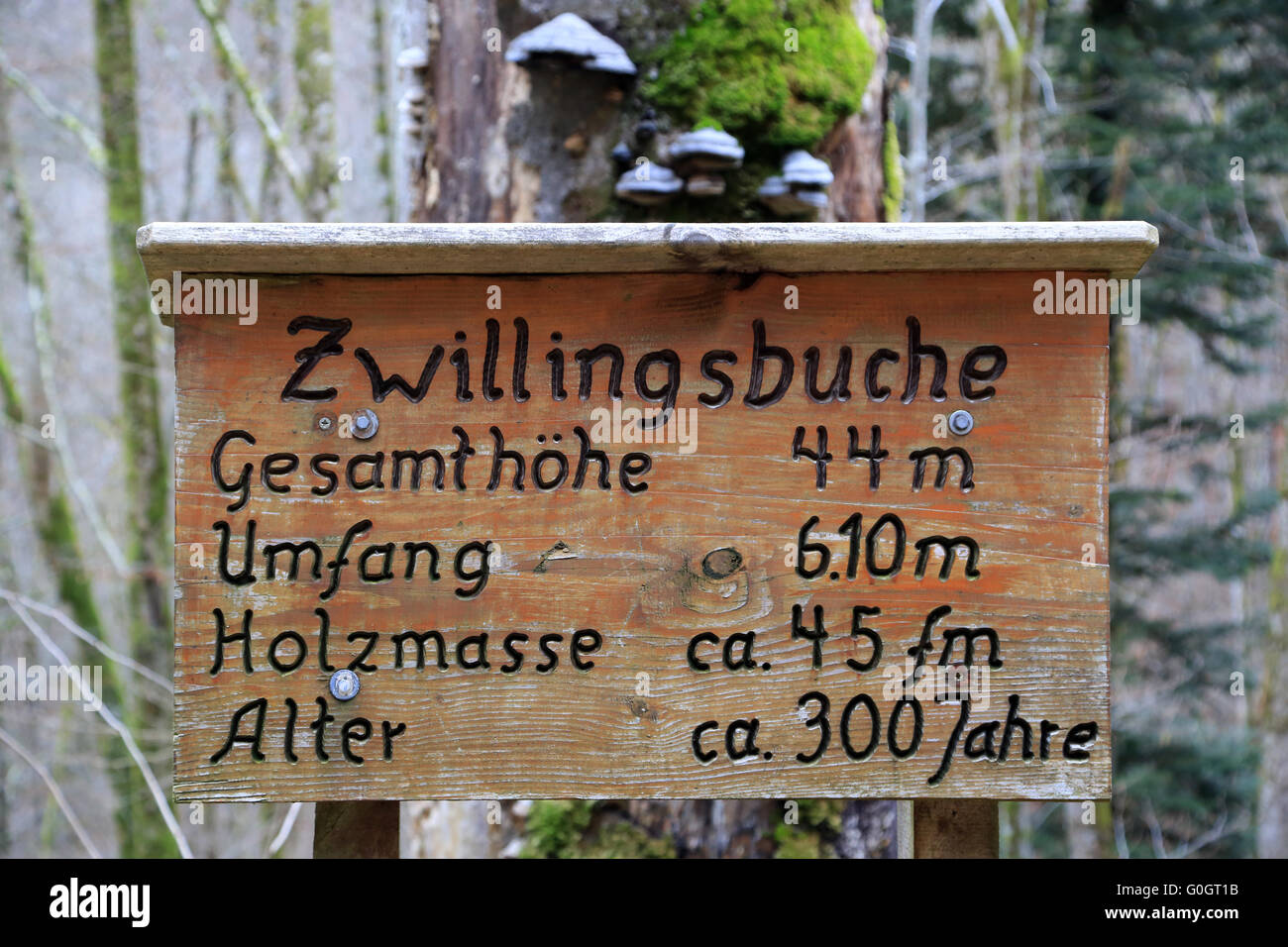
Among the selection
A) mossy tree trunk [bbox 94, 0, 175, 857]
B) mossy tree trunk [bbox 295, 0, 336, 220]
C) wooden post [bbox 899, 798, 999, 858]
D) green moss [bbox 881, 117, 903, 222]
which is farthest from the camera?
mossy tree trunk [bbox 94, 0, 175, 857]

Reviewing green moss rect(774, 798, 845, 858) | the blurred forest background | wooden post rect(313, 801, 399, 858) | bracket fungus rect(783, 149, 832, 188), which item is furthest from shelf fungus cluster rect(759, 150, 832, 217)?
the blurred forest background

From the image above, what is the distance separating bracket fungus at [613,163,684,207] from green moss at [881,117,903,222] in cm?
56

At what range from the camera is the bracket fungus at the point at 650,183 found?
2.08 metres

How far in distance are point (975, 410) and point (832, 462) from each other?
0.24m

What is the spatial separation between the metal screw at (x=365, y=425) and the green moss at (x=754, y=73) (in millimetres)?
957

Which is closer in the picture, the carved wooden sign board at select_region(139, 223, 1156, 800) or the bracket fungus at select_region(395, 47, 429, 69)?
the carved wooden sign board at select_region(139, 223, 1156, 800)

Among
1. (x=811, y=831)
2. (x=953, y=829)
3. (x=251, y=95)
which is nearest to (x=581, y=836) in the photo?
(x=811, y=831)

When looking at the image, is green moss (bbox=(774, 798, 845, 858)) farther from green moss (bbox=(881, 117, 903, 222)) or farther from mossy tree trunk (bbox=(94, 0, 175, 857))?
mossy tree trunk (bbox=(94, 0, 175, 857))

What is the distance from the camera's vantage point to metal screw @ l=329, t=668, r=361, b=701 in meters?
1.59

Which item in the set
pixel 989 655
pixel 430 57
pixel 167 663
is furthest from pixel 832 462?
pixel 167 663

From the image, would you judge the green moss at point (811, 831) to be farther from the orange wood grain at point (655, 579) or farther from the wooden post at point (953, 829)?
the orange wood grain at point (655, 579)

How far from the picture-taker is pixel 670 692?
1.60 meters

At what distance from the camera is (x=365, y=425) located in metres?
1.61

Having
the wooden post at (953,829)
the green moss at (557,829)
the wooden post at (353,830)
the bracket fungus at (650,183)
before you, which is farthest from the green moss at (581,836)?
the bracket fungus at (650,183)
